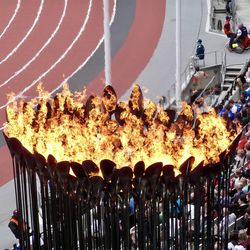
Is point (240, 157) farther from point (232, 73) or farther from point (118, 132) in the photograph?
point (232, 73)

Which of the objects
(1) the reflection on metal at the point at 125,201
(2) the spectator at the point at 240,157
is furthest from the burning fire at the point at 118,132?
(2) the spectator at the point at 240,157

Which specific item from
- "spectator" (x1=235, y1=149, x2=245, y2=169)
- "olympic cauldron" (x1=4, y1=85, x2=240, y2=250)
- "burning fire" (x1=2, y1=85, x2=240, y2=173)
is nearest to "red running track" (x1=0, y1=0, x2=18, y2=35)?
"spectator" (x1=235, y1=149, x2=245, y2=169)

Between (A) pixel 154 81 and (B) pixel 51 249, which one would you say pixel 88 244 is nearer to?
(B) pixel 51 249

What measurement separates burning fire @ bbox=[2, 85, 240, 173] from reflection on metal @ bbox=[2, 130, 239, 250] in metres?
0.31

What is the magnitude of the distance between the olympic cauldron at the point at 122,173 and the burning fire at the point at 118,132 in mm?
14

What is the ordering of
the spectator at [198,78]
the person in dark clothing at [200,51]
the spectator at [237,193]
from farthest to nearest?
the person in dark clothing at [200,51], the spectator at [198,78], the spectator at [237,193]

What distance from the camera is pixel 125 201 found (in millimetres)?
11523

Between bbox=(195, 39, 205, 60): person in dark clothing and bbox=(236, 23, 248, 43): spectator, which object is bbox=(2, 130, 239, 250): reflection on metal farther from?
bbox=(236, 23, 248, 43): spectator

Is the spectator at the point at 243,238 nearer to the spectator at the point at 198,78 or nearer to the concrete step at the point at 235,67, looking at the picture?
the spectator at the point at 198,78

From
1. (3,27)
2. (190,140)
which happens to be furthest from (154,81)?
(190,140)

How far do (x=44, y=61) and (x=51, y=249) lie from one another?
665 inches

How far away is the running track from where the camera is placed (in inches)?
1082

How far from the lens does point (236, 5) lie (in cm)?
3372

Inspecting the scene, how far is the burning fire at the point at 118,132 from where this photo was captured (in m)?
12.0
